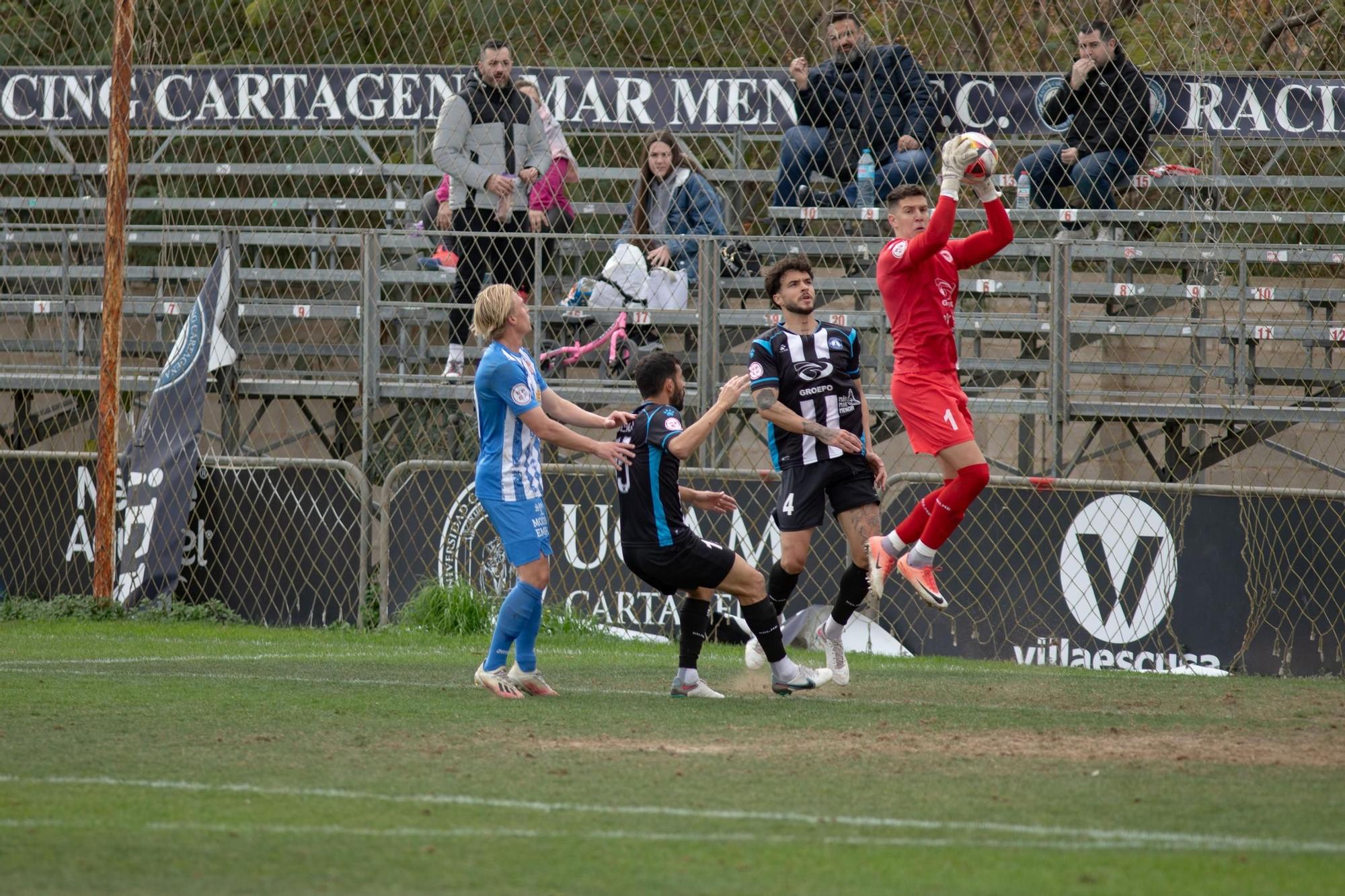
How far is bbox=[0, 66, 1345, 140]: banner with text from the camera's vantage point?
1293 cm

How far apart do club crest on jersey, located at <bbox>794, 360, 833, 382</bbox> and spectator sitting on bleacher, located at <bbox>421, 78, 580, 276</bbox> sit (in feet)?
15.7

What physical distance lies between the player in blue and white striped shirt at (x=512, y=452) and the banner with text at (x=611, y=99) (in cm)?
586

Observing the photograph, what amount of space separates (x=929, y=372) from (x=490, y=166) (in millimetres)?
5579

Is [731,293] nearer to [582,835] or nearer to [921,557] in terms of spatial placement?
[921,557]

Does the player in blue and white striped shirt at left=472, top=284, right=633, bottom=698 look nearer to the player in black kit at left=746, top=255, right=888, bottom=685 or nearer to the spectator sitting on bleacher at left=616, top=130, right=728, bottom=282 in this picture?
the player in black kit at left=746, top=255, right=888, bottom=685

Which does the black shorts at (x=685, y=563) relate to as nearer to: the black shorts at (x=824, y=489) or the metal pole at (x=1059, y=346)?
the black shorts at (x=824, y=489)

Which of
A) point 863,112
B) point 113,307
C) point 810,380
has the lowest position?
point 810,380

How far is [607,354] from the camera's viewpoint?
12.8 metres

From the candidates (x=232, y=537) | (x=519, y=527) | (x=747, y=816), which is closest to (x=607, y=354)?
(x=232, y=537)

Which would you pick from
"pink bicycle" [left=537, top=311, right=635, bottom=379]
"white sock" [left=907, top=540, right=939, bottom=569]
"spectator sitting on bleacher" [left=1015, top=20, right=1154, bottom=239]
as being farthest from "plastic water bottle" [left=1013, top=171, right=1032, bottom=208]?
"white sock" [left=907, top=540, right=939, bottom=569]

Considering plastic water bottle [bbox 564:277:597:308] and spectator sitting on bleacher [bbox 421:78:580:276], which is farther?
spectator sitting on bleacher [bbox 421:78:580:276]

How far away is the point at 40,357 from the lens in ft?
49.1

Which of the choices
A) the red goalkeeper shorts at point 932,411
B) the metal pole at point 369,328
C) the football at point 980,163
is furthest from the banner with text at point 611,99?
the red goalkeeper shorts at point 932,411

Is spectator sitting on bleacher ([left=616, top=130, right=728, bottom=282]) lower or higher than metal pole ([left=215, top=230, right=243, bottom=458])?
higher
